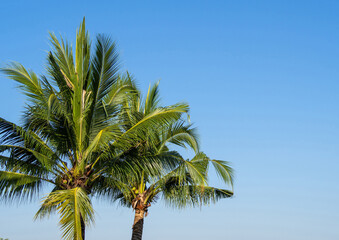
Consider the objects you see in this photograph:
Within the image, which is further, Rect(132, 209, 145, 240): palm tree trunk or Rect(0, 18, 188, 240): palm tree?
Rect(132, 209, 145, 240): palm tree trunk

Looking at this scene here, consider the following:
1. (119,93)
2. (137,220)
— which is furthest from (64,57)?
(137,220)

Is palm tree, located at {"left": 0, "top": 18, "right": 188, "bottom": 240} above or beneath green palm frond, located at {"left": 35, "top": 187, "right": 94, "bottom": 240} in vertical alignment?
above

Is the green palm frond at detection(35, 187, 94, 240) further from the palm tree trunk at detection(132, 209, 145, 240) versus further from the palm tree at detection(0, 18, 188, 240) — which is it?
the palm tree trunk at detection(132, 209, 145, 240)

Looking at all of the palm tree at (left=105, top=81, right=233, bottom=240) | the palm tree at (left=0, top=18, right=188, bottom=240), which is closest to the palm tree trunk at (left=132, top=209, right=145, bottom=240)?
the palm tree at (left=105, top=81, right=233, bottom=240)

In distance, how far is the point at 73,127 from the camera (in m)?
13.2

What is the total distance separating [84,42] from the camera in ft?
44.0

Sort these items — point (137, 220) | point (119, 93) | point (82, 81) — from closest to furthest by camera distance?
point (82, 81) → point (119, 93) → point (137, 220)

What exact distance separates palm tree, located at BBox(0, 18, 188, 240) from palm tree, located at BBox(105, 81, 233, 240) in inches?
22.0

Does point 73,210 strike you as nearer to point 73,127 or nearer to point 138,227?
point 73,127

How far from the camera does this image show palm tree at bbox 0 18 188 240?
43.2 ft

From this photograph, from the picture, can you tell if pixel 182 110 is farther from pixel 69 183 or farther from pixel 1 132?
pixel 1 132

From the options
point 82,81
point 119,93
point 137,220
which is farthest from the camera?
point 137,220

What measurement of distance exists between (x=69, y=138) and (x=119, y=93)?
212 centimetres

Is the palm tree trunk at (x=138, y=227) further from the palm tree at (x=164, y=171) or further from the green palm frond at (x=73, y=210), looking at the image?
the green palm frond at (x=73, y=210)
